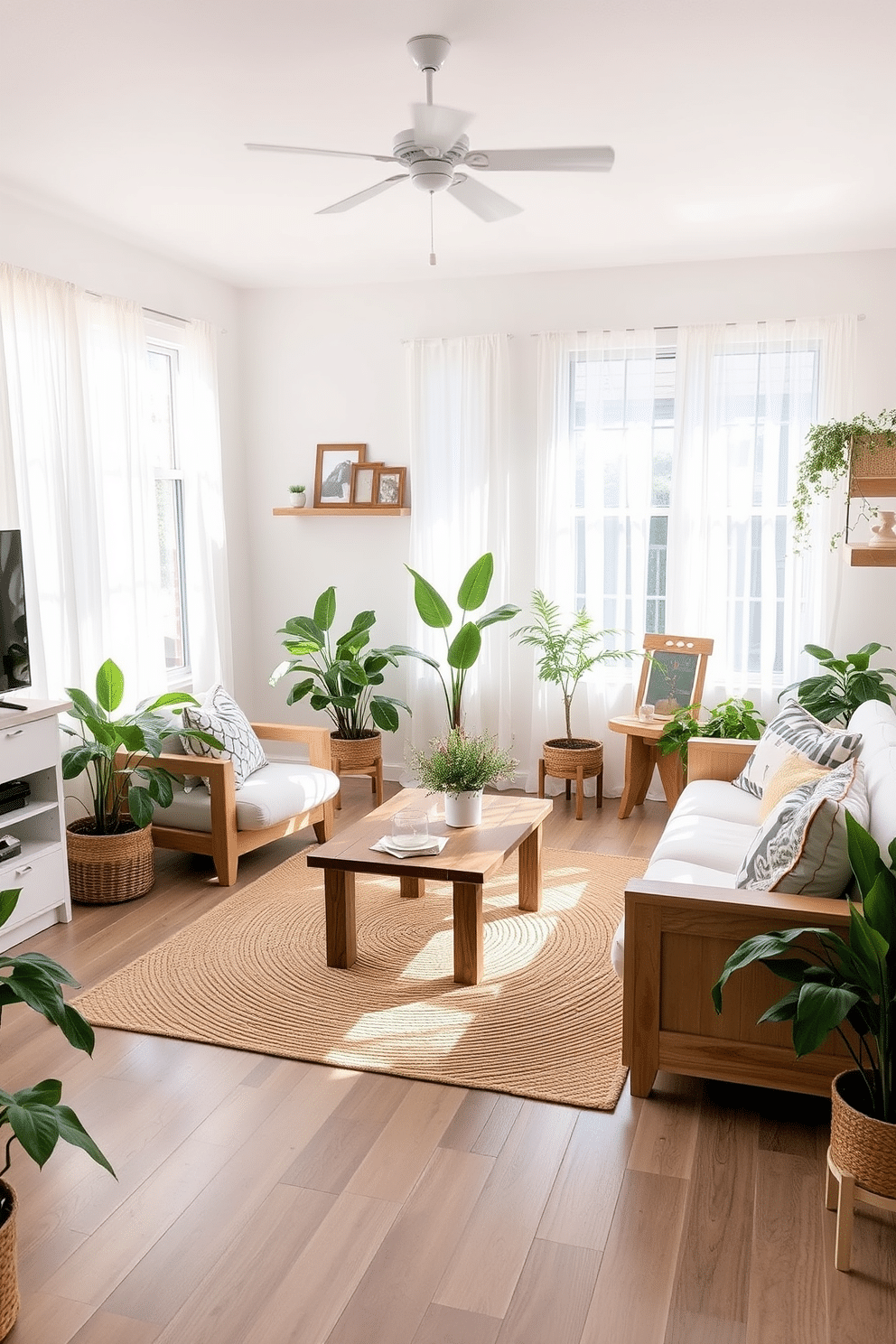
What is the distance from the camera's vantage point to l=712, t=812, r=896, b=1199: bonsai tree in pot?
2084 millimetres

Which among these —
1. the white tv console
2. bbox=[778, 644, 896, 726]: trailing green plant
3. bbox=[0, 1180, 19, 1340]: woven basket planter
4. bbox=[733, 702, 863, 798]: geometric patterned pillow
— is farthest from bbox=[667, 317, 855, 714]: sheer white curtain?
bbox=[0, 1180, 19, 1340]: woven basket planter

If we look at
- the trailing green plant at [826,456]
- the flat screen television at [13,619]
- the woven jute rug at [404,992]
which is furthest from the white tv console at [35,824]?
the trailing green plant at [826,456]

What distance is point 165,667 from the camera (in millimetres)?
5488

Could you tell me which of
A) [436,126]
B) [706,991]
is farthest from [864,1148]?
[436,126]

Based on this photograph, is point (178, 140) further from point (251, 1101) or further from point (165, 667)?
point (251, 1101)

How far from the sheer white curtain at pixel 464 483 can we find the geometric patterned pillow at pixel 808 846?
3124 millimetres

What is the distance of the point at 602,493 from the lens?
5.71m

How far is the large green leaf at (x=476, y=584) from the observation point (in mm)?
5547

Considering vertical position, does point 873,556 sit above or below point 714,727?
above

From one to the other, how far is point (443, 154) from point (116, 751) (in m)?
2.61

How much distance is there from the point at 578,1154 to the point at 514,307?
4.48 m

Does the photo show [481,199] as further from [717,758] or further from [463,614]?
[463,614]

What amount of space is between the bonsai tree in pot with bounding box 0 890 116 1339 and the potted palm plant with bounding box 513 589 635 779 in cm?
372

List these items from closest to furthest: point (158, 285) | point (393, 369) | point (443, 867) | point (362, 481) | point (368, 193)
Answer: point (368, 193) < point (443, 867) < point (158, 285) < point (393, 369) < point (362, 481)
